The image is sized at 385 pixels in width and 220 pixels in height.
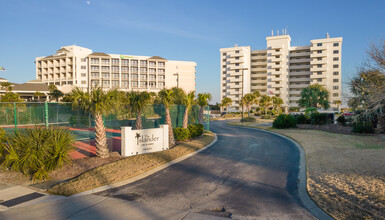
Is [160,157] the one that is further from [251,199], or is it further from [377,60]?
[377,60]

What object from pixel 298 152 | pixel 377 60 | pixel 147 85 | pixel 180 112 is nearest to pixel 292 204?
pixel 377 60

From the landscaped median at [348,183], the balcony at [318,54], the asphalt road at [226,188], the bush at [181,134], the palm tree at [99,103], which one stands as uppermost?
the balcony at [318,54]

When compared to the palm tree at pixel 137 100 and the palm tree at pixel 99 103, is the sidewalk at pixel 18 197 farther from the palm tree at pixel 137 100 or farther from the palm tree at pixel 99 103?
the palm tree at pixel 137 100

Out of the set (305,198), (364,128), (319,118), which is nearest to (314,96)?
(319,118)

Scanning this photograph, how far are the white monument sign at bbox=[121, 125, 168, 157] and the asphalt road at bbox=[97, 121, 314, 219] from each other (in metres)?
2.27

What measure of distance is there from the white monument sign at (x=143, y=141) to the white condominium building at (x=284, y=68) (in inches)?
2555

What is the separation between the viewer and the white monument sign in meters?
12.0

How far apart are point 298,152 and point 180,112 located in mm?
9971

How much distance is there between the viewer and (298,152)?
Result: 1449 centimetres

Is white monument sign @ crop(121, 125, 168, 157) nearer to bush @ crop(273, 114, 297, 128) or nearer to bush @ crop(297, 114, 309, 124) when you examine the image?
bush @ crop(273, 114, 297, 128)

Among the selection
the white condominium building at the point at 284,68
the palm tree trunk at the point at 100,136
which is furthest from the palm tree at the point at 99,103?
the white condominium building at the point at 284,68

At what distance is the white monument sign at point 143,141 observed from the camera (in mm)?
11984

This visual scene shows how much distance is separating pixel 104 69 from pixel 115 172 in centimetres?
8396

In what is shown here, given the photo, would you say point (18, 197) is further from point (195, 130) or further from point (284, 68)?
point (284, 68)
